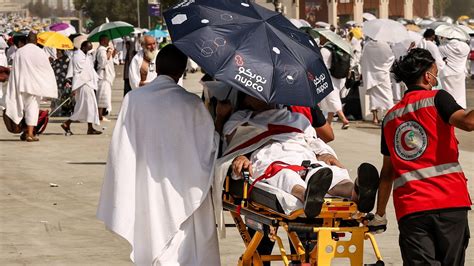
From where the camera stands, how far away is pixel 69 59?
73.8ft

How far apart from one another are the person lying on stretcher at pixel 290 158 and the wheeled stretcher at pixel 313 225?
0.28ft

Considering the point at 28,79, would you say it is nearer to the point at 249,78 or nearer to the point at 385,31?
the point at 385,31

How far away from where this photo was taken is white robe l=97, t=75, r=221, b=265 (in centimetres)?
739

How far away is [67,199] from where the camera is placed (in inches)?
503

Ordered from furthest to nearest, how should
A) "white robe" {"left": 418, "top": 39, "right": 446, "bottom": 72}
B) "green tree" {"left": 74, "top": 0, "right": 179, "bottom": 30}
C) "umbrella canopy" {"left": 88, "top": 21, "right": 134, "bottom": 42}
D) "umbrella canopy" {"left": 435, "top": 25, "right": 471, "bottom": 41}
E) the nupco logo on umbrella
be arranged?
"green tree" {"left": 74, "top": 0, "right": 179, "bottom": 30}, "umbrella canopy" {"left": 88, "top": 21, "right": 134, "bottom": 42}, "umbrella canopy" {"left": 435, "top": 25, "right": 471, "bottom": 41}, "white robe" {"left": 418, "top": 39, "right": 446, "bottom": 72}, the nupco logo on umbrella

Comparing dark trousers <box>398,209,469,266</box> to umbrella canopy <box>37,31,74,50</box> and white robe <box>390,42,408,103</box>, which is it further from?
umbrella canopy <box>37,31,74,50</box>

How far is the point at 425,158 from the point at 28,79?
1335 cm

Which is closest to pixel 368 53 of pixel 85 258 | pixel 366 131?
pixel 366 131

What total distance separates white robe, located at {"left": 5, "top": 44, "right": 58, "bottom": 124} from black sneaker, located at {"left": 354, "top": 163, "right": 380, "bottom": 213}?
42.1 ft

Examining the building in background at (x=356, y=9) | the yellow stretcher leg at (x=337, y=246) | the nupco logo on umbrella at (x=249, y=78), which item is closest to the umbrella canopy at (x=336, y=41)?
the nupco logo on umbrella at (x=249, y=78)

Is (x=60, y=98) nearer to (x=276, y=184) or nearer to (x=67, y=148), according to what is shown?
(x=67, y=148)


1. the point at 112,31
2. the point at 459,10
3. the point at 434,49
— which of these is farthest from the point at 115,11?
the point at 434,49

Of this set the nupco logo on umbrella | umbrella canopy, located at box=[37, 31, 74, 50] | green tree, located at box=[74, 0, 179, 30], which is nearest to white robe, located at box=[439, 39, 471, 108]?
umbrella canopy, located at box=[37, 31, 74, 50]

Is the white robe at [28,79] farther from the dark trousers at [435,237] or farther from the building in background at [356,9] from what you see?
the building in background at [356,9]
